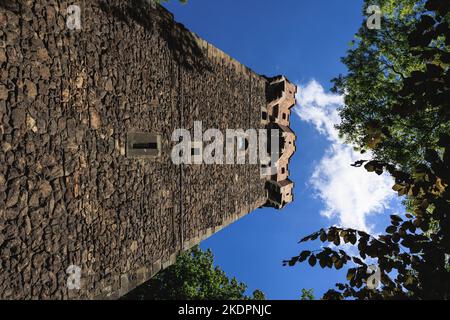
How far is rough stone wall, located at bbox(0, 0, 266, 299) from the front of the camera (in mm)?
4305

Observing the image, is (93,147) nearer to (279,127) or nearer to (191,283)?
(279,127)

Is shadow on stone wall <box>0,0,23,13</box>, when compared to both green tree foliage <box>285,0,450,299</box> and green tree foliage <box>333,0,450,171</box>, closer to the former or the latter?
green tree foliage <box>285,0,450,299</box>

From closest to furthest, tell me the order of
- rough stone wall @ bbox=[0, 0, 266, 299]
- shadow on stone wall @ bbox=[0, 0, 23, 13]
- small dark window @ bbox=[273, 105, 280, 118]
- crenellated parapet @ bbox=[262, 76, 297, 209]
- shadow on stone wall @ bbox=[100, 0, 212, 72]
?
shadow on stone wall @ bbox=[0, 0, 23, 13] → rough stone wall @ bbox=[0, 0, 266, 299] → shadow on stone wall @ bbox=[100, 0, 212, 72] → crenellated parapet @ bbox=[262, 76, 297, 209] → small dark window @ bbox=[273, 105, 280, 118]

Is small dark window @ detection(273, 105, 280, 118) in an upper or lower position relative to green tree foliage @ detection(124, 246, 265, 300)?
upper

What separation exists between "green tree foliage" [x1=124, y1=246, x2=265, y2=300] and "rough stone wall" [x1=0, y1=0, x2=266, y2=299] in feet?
40.7

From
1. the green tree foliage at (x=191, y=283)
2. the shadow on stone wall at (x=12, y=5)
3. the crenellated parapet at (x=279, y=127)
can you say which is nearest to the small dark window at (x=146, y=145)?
the shadow on stone wall at (x=12, y=5)

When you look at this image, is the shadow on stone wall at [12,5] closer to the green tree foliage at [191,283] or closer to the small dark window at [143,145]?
the small dark window at [143,145]

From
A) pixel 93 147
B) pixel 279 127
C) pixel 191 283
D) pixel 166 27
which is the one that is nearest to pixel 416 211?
pixel 93 147

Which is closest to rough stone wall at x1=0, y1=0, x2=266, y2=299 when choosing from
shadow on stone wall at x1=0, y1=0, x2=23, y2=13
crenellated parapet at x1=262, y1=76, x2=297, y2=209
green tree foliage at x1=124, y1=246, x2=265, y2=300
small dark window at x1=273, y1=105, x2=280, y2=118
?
shadow on stone wall at x1=0, y1=0, x2=23, y2=13

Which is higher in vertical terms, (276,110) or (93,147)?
(276,110)

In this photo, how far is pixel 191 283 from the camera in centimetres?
2034

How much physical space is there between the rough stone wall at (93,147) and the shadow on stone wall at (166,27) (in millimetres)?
27

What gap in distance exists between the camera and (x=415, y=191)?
339 centimetres

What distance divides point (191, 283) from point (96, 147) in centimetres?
1631
